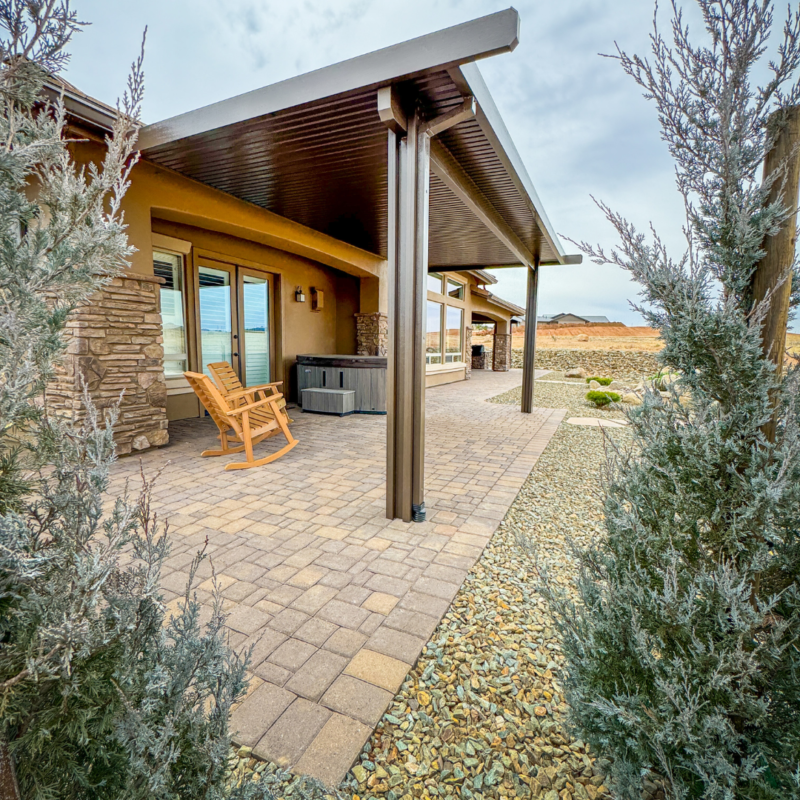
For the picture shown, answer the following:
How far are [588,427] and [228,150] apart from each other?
5.58 metres

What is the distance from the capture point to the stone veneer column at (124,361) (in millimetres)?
3803

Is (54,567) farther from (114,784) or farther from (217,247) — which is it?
(217,247)

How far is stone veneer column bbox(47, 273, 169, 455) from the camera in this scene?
380 cm

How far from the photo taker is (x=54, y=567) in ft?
2.47

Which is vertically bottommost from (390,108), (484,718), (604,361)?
(484,718)

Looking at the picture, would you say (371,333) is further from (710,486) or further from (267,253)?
(710,486)

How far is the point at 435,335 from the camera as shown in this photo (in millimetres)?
12422

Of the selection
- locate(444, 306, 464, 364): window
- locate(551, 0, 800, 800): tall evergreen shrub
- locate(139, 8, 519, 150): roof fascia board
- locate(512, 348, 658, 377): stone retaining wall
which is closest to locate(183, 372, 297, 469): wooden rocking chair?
locate(139, 8, 519, 150): roof fascia board

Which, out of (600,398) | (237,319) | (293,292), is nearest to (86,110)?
(237,319)

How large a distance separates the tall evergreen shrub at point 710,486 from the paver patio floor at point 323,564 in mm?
843

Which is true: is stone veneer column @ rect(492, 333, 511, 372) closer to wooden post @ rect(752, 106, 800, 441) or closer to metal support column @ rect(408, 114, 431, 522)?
metal support column @ rect(408, 114, 431, 522)

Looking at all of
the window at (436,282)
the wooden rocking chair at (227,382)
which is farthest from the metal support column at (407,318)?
the window at (436,282)

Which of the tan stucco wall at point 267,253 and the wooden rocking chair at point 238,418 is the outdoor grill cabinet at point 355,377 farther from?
the wooden rocking chair at point 238,418

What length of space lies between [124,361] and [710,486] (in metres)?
4.66
